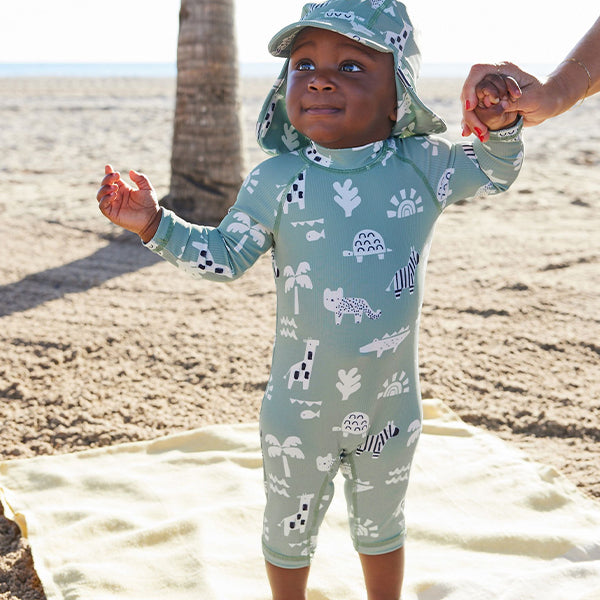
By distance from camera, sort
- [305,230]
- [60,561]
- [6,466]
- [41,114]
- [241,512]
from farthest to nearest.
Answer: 1. [41,114]
2. [6,466]
3. [241,512]
4. [60,561]
5. [305,230]

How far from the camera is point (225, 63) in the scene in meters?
6.47

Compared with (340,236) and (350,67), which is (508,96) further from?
(340,236)

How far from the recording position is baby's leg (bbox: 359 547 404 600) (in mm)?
2098

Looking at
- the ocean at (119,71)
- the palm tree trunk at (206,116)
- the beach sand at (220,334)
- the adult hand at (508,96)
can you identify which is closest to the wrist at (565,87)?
the adult hand at (508,96)

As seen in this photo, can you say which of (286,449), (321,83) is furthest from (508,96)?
(286,449)

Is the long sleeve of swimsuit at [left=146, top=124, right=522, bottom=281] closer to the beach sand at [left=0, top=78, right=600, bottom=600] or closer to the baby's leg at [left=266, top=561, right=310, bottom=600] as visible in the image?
the baby's leg at [left=266, top=561, right=310, bottom=600]

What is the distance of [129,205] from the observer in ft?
5.92

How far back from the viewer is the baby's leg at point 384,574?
210cm

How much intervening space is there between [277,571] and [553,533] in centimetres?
119

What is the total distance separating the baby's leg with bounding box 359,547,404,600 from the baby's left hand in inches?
47.6

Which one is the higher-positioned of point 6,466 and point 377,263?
point 377,263

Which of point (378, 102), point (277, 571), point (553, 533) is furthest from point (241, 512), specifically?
point (378, 102)

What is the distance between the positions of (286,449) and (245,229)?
0.57m

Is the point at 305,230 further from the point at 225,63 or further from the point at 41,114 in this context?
the point at 41,114
